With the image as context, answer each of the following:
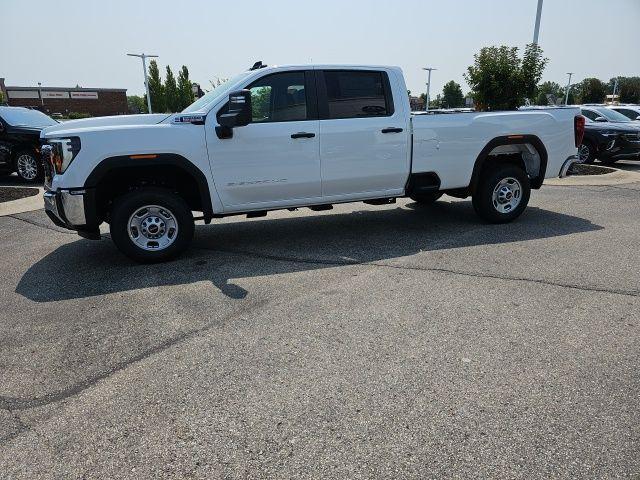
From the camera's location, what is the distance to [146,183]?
5.52 meters

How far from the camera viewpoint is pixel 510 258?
538 cm

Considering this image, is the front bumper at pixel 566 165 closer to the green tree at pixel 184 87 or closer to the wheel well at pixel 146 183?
the wheel well at pixel 146 183

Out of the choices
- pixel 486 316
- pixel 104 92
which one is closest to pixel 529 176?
pixel 486 316

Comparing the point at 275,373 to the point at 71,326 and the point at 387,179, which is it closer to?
the point at 71,326

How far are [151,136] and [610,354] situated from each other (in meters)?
4.57

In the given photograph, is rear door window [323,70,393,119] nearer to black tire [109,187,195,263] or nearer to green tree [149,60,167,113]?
black tire [109,187,195,263]

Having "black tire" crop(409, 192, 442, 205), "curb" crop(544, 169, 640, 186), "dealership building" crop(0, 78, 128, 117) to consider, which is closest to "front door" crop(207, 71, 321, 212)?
"black tire" crop(409, 192, 442, 205)

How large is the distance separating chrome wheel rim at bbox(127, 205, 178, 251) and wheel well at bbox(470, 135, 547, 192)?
4.02 m

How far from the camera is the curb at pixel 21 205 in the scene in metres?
8.78

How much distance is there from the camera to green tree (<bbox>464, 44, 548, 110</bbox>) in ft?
46.3

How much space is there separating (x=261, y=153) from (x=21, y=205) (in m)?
6.40

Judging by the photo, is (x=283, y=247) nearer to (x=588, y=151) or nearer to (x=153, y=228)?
(x=153, y=228)

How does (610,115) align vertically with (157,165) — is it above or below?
above

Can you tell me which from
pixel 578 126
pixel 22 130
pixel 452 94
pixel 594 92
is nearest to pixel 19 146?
pixel 22 130
